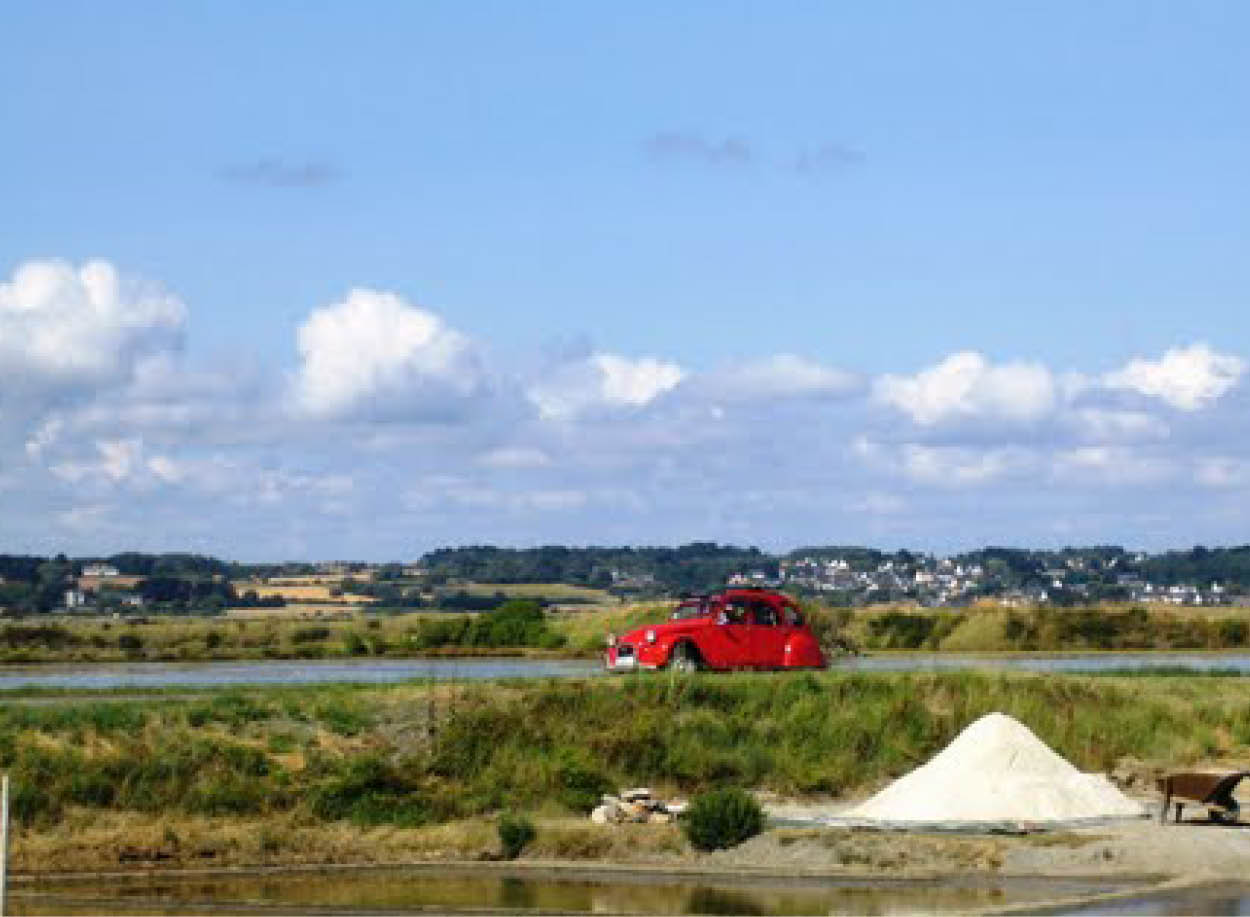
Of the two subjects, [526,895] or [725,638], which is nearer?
[526,895]

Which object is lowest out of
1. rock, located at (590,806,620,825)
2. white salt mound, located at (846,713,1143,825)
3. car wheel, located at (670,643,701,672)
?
rock, located at (590,806,620,825)

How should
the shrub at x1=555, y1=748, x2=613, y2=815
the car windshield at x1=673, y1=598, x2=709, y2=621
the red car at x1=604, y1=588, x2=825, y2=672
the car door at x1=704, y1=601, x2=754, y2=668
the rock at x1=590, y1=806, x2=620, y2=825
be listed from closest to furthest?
the rock at x1=590, y1=806, x2=620, y2=825 → the shrub at x1=555, y1=748, x2=613, y2=815 → the red car at x1=604, y1=588, x2=825, y2=672 → the car door at x1=704, y1=601, x2=754, y2=668 → the car windshield at x1=673, y1=598, x2=709, y2=621

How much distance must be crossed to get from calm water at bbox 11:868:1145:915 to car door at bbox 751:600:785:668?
16.5 metres

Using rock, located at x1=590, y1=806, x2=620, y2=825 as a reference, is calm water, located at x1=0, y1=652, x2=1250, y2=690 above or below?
above

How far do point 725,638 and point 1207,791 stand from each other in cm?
1607

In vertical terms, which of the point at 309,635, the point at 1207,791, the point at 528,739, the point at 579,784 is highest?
the point at 309,635

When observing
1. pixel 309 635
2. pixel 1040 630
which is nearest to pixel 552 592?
pixel 309 635

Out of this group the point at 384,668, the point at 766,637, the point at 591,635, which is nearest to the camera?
the point at 766,637

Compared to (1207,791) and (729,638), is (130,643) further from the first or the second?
(1207,791)

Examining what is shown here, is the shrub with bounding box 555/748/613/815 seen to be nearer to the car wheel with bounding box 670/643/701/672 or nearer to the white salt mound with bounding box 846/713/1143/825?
the white salt mound with bounding box 846/713/1143/825

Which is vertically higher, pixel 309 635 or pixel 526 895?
pixel 309 635

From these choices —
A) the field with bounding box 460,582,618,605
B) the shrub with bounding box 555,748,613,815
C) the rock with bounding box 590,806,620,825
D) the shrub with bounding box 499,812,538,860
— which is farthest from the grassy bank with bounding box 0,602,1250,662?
the field with bounding box 460,582,618,605

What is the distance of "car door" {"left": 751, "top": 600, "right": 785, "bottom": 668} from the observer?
163 feet

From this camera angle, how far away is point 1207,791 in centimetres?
3481
